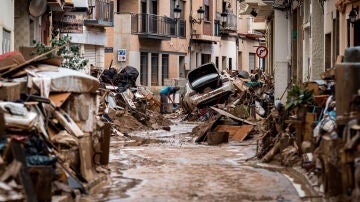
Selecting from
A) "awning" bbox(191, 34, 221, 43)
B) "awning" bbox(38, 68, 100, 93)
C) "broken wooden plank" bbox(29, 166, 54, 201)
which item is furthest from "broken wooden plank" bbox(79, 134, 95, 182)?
"awning" bbox(191, 34, 221, 43)

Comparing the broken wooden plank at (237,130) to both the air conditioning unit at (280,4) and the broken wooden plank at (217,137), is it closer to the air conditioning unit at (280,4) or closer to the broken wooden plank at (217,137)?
the broken wooden plank at (217,137)

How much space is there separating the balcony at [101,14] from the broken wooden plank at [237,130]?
19.3m

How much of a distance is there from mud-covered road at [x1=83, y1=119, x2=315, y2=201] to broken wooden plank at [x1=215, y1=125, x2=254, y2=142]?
0.46 meters

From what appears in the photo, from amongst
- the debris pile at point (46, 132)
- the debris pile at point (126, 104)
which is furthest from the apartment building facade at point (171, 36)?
the debris pile at point (46, 132)

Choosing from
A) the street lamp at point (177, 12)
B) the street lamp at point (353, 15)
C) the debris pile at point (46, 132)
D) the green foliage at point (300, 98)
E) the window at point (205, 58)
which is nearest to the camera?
the debris pile at point (46, 132)

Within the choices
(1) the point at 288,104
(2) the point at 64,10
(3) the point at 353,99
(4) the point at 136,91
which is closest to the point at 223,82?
(4) the point at 136,91

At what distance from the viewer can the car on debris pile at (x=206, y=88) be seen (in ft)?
137

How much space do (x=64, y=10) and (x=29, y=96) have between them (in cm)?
2034

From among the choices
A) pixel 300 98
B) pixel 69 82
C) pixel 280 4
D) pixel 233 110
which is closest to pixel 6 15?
pixel 69 82

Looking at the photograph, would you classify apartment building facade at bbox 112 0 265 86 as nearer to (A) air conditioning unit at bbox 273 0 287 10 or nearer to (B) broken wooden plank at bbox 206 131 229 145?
(A) air conditioning unit at bbox 273 0 287 10

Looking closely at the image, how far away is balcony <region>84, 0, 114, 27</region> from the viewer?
4813cm

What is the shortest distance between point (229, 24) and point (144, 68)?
1654 cm

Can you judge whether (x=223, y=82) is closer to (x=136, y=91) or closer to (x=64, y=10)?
(x=136, y=91)

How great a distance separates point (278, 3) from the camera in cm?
4025
